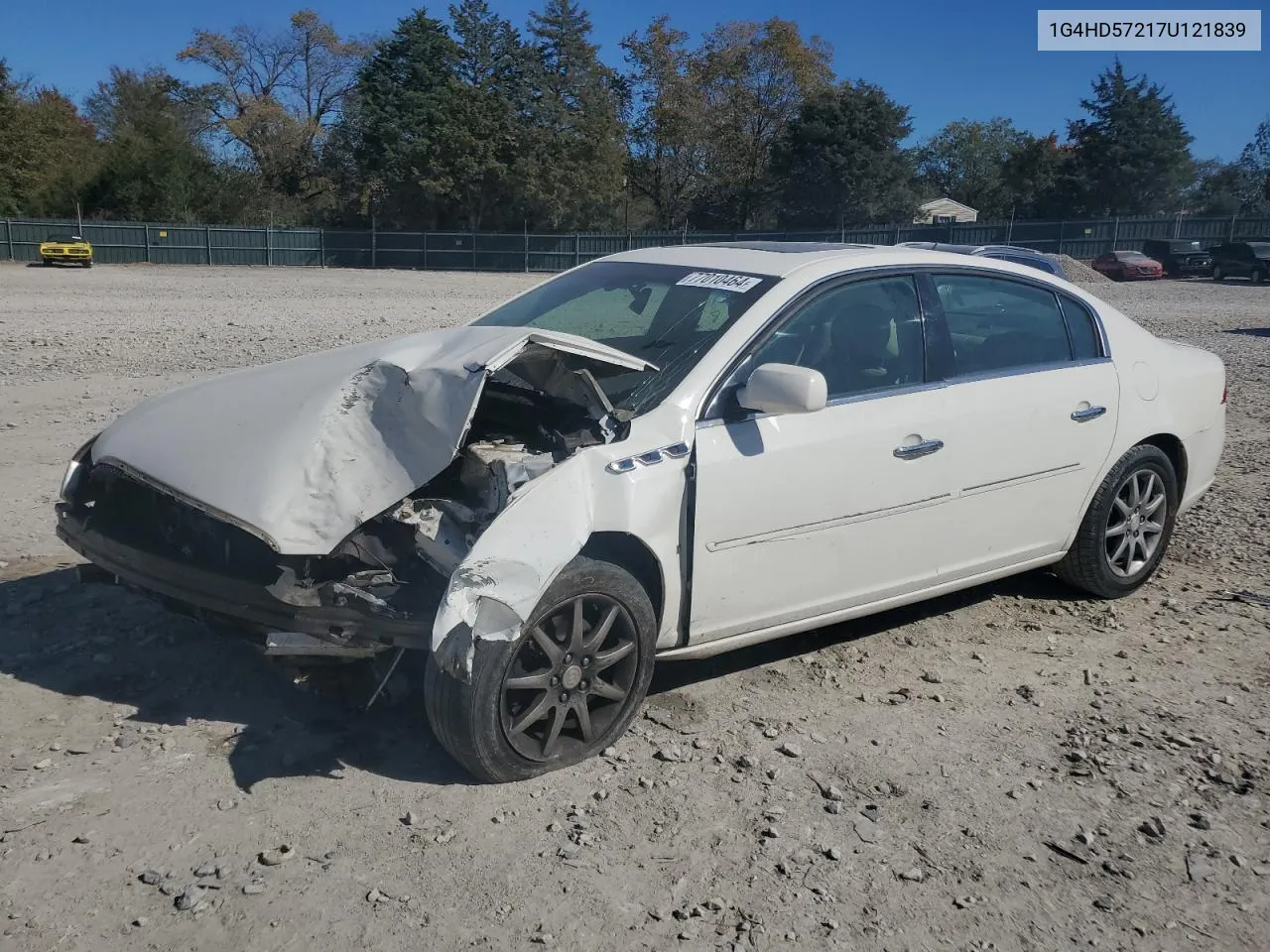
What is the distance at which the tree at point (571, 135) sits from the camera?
184 feet

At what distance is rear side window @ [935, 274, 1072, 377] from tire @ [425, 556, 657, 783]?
1.88 metres

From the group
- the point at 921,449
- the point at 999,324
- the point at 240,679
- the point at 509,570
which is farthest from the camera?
the point at 999,324

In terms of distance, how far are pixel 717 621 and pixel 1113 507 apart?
237 centimetres

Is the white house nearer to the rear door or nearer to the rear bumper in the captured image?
the rear bumper

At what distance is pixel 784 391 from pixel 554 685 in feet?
4.10

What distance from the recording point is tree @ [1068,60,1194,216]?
57153 mm

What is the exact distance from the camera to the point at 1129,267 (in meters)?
39.5

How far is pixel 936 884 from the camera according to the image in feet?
10.5

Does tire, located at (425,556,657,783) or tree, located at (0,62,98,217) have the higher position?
tree, located at (0,62,98,217)

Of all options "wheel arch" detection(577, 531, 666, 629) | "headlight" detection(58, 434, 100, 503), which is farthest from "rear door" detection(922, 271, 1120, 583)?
"headlight" detection(58, 434, 100, 503)

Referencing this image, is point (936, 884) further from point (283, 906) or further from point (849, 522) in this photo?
point (283, 906)

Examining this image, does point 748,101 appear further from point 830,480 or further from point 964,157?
point 830,480

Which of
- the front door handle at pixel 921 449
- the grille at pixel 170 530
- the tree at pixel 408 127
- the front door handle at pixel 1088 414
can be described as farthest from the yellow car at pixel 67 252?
the front door handle at pixel 921 449

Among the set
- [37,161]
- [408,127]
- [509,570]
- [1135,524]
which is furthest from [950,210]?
[509,570]
